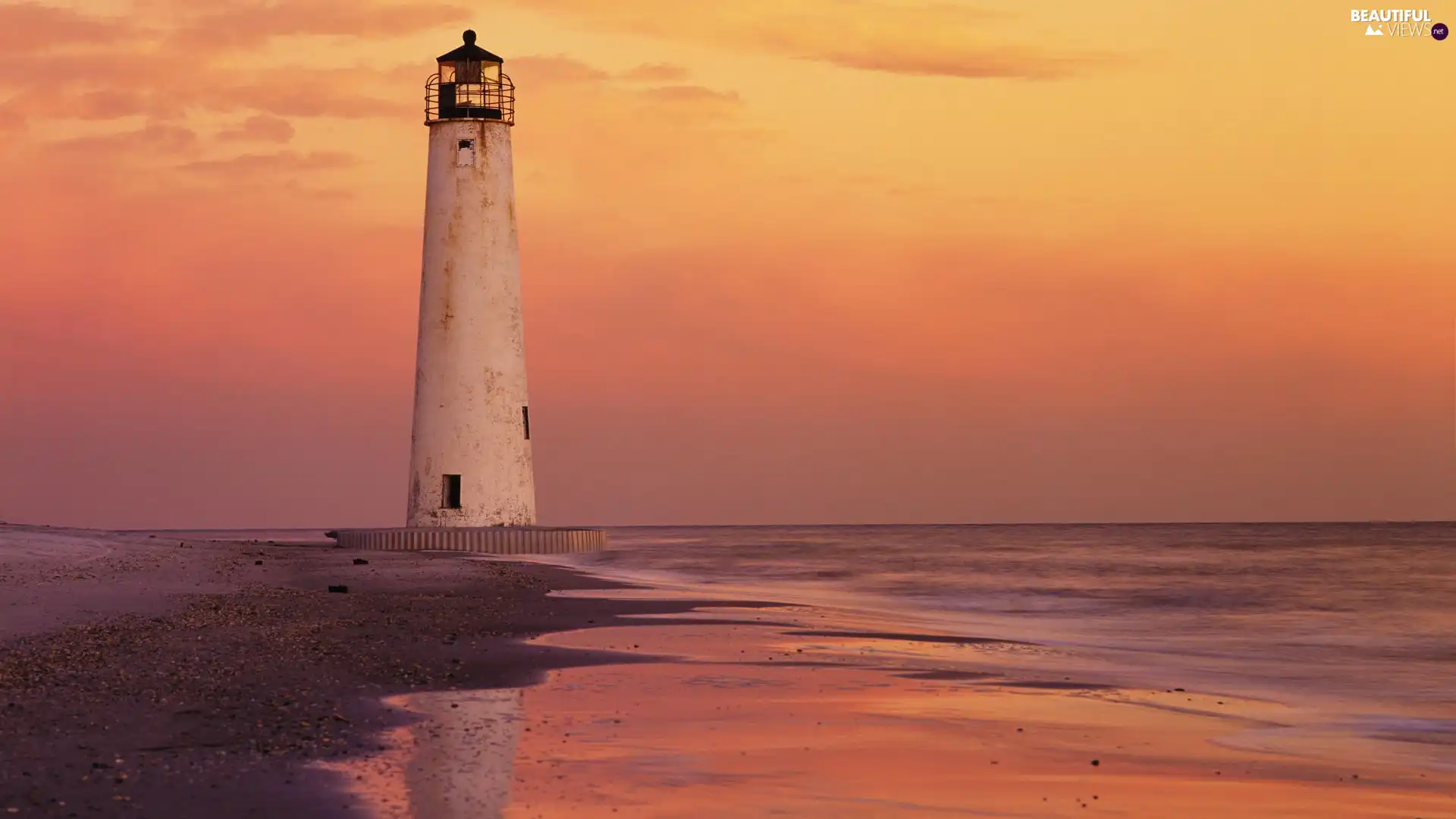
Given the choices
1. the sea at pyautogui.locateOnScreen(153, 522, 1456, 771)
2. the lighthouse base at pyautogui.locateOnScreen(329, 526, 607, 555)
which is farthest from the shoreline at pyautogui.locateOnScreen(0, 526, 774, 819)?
the lighthouse base at pyautogui.locateOnScreen(329, 526, 607, 555)

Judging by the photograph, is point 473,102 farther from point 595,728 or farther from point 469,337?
point 595,728

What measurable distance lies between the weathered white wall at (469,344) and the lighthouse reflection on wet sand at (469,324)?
0.02m

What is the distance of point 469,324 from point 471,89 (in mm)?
5223

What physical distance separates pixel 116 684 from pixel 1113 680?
27.8 feet

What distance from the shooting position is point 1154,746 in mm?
10141

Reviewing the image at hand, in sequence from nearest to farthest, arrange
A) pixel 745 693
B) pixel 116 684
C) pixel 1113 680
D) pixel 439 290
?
1. pixel 116 684
2. pixel 745 693
3. pixel 1113 680
4. pixel 439 290

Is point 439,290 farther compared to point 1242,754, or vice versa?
point 439,290

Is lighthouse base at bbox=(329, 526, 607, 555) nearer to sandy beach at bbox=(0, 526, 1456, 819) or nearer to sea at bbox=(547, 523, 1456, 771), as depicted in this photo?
sea at bbox=(547, 523, 1456, 771)

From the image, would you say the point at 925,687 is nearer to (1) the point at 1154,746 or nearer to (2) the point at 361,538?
(1) the point at 1154,746

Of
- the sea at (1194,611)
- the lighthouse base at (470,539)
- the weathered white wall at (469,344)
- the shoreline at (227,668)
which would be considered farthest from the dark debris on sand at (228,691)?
the weathered white wall at (469,344)

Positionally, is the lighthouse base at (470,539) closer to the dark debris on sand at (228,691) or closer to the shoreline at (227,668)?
the shoreline at (227,668)

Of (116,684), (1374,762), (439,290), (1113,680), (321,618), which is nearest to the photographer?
(1374,762)

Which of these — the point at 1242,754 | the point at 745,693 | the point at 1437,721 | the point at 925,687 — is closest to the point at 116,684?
the point at 745,693

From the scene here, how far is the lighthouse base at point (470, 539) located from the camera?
35625 millimetres
